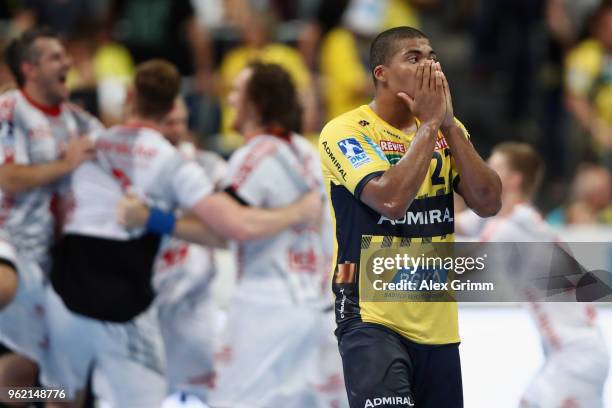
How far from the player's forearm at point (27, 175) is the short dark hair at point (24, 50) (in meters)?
0.57

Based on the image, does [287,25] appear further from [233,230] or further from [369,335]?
[369,335]

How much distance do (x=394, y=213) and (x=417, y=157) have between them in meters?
0.23

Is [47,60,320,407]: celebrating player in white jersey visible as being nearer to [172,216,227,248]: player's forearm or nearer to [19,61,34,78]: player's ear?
[172,216,227,248]: player's forearm

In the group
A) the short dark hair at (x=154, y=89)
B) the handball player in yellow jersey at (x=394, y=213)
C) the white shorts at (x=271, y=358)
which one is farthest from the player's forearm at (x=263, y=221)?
the handball player in yellow jersey at (x=394, y=213)

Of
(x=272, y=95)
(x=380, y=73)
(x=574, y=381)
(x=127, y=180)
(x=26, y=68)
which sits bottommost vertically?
(x=574, y=381)

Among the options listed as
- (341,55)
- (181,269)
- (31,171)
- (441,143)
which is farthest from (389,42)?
(341,55)

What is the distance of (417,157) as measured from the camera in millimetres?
4168

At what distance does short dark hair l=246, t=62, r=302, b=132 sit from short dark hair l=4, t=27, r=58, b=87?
1249 millimetres

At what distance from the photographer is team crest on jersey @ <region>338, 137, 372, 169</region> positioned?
14.3ft

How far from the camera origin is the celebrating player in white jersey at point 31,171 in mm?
6156

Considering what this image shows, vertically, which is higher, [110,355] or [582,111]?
[582,111]

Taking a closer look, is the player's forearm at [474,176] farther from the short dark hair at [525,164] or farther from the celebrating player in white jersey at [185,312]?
the celebrating player in white jersey at [185,312]

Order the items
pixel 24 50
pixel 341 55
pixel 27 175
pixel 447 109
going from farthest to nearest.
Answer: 1. pixel 341 55
2. pixel 24 50
3. pixel 27 175
4. pixel 447 109

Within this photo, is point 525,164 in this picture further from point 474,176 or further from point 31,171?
point 31,171
